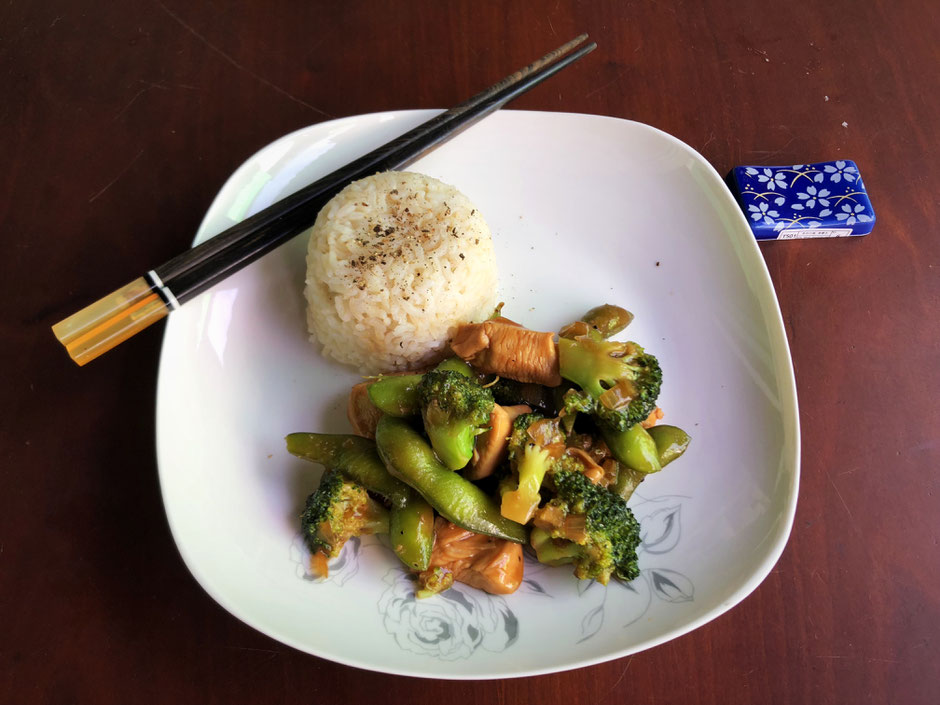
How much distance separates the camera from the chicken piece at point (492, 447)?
1.91 meters

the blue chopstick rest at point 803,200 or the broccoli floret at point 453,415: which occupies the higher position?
the broccoli floret at point 453,415

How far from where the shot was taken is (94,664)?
1960 mm

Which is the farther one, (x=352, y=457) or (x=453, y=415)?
(x=352, y=457)

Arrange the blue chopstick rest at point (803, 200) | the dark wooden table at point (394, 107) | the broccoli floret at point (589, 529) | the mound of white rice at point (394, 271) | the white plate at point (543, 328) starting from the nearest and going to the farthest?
the broccoli floret at point (589, 529) → the white plate at point (543, 328) → the dark wooden table at point (394, 107) → the mound of white rice at point (394, 271) → the blue chopstick rest at point (803, 200)

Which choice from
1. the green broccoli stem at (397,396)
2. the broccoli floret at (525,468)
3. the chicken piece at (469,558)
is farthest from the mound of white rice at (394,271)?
the chicken piece at (469,558)

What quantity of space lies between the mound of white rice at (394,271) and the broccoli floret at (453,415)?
1.37ft

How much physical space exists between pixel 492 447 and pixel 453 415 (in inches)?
6.9

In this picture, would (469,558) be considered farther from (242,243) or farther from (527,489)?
(242,243)

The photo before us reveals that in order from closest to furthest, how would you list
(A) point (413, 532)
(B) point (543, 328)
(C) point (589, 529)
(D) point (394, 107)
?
(C) point (589, 529) < (A) point (413, 532) < (B) point (543, 328) < (D) point (394, 107)

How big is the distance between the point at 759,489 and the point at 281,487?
4.92 feet

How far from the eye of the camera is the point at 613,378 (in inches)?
76.9

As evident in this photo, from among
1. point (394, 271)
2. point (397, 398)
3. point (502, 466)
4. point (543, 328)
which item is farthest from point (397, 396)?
point (543, 328)

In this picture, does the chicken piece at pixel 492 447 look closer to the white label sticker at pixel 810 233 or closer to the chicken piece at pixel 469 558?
the chicken piece at pixel 469 558

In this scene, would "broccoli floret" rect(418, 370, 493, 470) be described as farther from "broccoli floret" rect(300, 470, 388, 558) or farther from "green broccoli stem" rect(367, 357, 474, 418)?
"broccoli floret" rect(300, 470, 388, 558)
